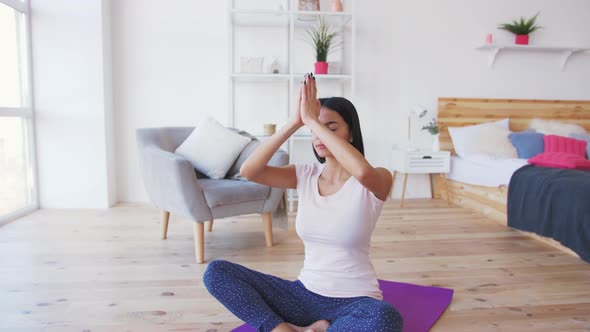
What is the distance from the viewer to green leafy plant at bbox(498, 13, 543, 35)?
173 inches

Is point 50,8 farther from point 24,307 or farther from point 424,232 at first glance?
point 424,232

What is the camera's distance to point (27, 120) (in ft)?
12.1

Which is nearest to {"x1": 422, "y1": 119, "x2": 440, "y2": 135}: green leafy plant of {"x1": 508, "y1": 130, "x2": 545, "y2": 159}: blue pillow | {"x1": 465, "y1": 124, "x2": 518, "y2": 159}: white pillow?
{"x1": 465, "y1": 124, "x2": 518, "y2": 159}: white pillow

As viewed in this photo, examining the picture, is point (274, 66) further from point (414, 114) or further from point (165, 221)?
point (165, 221)

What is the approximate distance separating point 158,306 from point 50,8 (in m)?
3.02

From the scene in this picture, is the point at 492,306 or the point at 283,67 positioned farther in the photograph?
the point at 283,67

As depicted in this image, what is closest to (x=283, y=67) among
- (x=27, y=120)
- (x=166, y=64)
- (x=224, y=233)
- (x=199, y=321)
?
(x=166, y=64)

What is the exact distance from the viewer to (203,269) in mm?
2416

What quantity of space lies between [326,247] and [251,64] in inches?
116

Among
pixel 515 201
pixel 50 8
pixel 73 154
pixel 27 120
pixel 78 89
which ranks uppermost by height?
pixel 50 8

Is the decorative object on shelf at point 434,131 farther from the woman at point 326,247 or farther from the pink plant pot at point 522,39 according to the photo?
the woman at point 326,247

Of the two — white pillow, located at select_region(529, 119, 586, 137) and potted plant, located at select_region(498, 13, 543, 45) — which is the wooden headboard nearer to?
white pillow, located at select_region(529, 119, 586, 137)

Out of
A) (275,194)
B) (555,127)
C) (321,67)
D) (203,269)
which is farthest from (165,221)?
(555,127)

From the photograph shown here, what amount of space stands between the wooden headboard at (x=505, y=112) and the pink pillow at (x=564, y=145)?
0.66 metres
